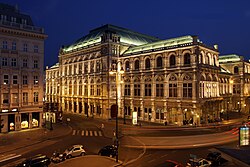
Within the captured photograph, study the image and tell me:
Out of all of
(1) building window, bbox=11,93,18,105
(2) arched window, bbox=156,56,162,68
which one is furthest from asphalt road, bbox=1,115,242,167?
(2) arched window, bbox=156,56,162,68

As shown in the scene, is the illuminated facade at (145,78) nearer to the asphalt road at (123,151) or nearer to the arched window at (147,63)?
the arched window at (147,63)

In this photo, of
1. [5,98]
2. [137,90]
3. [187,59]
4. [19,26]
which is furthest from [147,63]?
[5,98]

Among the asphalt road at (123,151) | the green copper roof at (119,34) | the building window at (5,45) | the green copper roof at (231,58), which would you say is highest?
the green copper roof at (119,34)

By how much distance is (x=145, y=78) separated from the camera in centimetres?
5431

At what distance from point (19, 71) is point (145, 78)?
30935 millimetres

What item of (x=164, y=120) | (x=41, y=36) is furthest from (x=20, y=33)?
(x=164, y=120)

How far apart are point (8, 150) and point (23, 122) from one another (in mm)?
14668

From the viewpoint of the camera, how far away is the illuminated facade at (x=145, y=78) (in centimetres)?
4578

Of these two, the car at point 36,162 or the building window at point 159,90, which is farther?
the building window at point 159,90

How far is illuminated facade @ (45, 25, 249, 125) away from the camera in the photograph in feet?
150

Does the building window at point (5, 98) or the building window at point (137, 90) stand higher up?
the building window at point (137, 90)

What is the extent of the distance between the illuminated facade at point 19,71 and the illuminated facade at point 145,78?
740 inches

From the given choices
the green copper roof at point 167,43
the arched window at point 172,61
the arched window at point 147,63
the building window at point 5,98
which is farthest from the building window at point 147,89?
the building window at point 5,98

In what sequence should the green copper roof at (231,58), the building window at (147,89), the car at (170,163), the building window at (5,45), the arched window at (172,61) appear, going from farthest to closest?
the green copper roof at (231,58) → the building window at (147,89) → the arched window at (172,61) → the building window at (5,45) → the car at (170,163)
